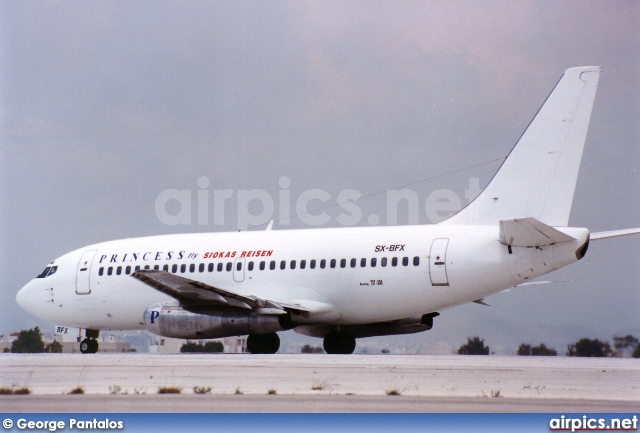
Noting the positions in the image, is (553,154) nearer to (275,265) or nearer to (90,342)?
(275,265)

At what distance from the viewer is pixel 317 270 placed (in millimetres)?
30609

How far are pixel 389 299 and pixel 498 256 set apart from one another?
3683mm

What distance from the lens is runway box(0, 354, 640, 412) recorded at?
1409cm

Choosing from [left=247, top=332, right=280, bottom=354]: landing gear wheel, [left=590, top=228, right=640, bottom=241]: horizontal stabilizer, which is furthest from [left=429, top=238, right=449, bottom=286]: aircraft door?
[left=247, top=332, right=280, bottom=354]: landing gear wheel

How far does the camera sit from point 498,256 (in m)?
27.0

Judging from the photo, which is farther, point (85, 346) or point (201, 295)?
point (85, 346)

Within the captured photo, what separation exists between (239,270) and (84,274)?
20.2 ft

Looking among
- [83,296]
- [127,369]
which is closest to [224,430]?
[127,369]

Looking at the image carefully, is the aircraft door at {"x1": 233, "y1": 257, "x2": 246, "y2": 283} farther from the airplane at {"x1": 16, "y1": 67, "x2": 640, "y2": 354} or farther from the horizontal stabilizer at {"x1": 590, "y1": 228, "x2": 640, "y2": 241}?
the horizontal stabilizer at {"x1": 590, "y1": 228, "x2": 640, "y2": 241}

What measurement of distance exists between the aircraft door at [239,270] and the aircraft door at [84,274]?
18.7ft

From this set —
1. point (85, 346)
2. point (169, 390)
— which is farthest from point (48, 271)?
point (169, 390)

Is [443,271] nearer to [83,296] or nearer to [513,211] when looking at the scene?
[513,211]

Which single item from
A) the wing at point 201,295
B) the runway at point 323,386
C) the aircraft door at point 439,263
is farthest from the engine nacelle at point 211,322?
the runway at point 323,386

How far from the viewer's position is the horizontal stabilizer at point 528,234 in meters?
25.2
